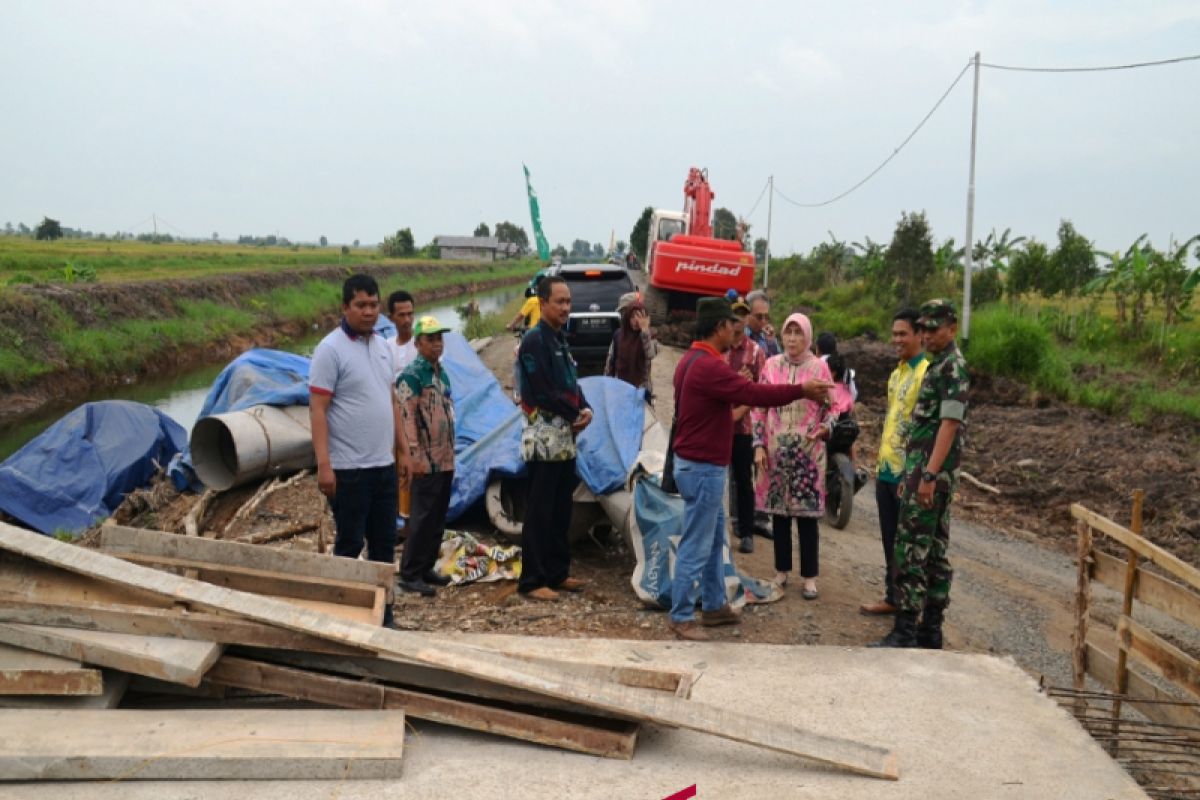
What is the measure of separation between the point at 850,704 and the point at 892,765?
596 millimetres

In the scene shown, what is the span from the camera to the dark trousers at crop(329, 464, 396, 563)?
14.4ft

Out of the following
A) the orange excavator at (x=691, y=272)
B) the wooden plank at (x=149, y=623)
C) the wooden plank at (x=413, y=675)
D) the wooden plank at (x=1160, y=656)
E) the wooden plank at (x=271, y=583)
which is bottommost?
the wooden plank at (x=1160, y=656)

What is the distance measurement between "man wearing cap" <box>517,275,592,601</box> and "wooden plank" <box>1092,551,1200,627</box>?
2.68 metres

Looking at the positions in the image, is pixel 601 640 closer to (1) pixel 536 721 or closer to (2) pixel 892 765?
(1) pixel 536 721

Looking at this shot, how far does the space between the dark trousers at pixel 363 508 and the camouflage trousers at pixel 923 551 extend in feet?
8.37

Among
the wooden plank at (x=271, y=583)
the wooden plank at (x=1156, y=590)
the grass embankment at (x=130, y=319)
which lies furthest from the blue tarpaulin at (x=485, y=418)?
the grass embankment at (x=130, y=319)

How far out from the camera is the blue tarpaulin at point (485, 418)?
6.05m

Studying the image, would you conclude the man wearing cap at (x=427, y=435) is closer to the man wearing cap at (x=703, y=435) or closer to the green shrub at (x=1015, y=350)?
the man wearing cap at (x=703, y=435)

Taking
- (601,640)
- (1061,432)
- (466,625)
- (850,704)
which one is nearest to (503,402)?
(466,625)

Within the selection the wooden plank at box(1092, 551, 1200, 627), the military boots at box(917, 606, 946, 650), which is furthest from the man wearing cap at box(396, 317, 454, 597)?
the wooden plank at box(1092, 551, 1200, 627)

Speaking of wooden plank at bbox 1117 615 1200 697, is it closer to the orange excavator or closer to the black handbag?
the black handbag

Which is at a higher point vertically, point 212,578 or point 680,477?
point 680,477

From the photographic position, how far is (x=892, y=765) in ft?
10.4

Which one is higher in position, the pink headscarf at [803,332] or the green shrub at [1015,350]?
the pink headscarf at [803,332]
